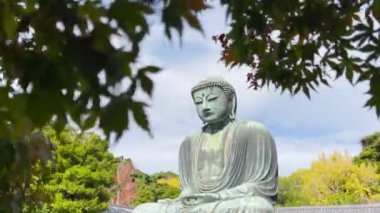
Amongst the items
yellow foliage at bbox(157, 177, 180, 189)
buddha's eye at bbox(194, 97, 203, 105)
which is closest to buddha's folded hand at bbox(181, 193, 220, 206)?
buddha's eye at bbox(194, 97, 203, 105)

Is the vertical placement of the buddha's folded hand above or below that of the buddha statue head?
below

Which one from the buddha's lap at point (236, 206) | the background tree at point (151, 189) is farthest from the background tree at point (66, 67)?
the background tree at point (151, 189)

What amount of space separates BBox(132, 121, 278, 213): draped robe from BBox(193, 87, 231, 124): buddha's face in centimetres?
15

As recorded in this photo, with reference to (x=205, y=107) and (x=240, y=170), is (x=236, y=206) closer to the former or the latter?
(x=240, y=170)

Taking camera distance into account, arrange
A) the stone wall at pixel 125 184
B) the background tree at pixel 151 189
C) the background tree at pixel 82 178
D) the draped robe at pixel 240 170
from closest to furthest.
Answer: the draped robe at pixel 240 170, the background tree at pixel 82 178, the background tree at pixel 151 189, the stone wall at pixel 125 184

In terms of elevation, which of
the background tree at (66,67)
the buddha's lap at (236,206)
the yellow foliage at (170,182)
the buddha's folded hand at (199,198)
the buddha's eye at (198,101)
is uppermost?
the yellow foliage at (170,182)

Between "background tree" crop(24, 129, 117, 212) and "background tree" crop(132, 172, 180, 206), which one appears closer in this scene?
"background tree" crop(24, 129, 117, 212)

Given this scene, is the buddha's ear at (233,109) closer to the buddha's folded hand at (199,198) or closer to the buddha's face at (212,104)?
the buddha's face at (212,104)

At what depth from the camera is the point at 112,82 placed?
77.7 inches

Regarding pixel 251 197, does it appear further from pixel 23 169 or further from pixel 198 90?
pixel 23 169

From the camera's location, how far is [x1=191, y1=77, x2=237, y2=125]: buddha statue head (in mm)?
6977

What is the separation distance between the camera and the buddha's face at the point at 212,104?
697 cm

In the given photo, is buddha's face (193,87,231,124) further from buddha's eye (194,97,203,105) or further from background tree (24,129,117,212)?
background tree (24,129,117,212)

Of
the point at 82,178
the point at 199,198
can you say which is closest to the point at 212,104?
the point at 199,198
